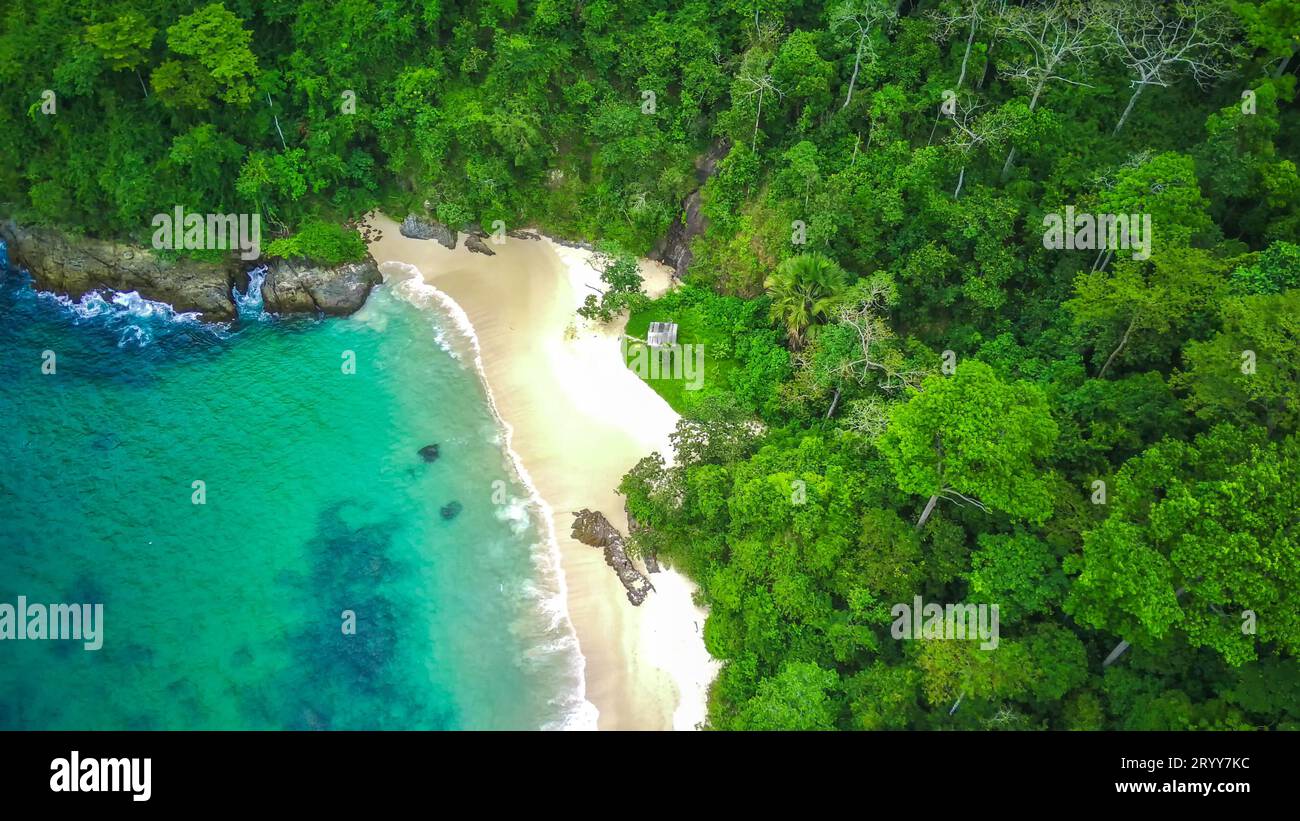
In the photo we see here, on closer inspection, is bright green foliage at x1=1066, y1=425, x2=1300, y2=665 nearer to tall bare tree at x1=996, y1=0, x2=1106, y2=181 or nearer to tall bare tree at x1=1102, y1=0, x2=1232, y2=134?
tall bare tree at x1=996, y1=0, x2=1106, y2=181

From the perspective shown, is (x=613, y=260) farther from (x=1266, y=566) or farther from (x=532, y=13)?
(x=1266, y=566)

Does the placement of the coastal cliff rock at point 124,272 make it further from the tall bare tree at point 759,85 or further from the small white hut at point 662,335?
the tall bare tree at point 759,85

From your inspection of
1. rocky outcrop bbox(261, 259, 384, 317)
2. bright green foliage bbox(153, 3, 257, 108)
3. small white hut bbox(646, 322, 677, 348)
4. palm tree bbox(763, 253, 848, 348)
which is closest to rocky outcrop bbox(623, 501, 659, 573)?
small white hut bbox(646, 322, 677, 348)

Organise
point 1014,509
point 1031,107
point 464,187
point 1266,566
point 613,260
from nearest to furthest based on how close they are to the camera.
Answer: point 1266,566 → point 1014,509 → point 1031,107 → point 613,260 → point 464,187

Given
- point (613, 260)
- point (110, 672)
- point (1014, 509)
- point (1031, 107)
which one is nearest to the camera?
point (1014, 509)

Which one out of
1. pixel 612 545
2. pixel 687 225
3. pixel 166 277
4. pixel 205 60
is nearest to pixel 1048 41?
pixel 687 225
